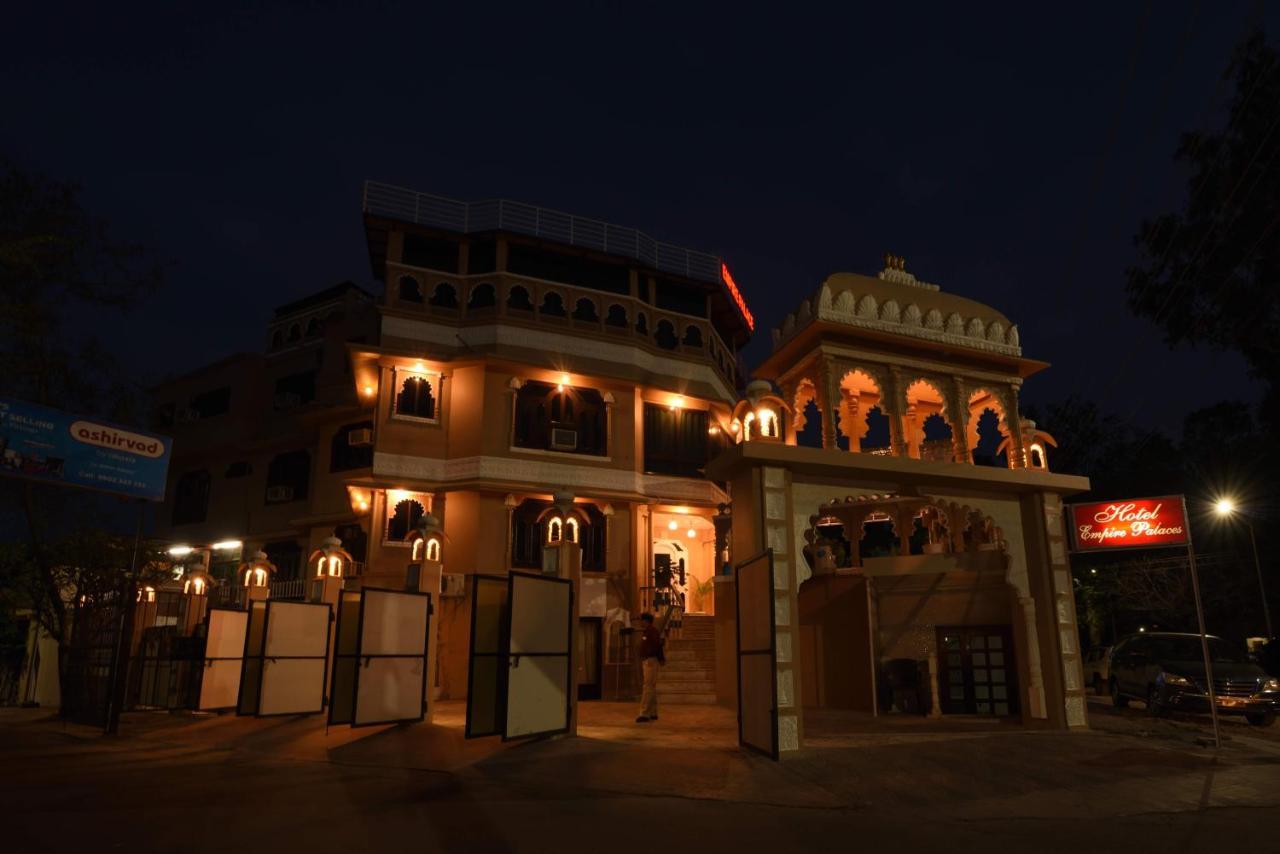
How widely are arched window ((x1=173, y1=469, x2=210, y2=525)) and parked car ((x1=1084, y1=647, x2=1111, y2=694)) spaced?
3131 cm

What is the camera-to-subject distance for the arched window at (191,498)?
32.8 meters

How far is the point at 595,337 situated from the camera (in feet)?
82.9

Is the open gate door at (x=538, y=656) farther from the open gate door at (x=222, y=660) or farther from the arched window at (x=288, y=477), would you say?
the arched window at (x=288, y=477)

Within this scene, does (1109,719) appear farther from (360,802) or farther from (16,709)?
(16,709)

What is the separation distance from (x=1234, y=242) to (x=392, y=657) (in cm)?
2227

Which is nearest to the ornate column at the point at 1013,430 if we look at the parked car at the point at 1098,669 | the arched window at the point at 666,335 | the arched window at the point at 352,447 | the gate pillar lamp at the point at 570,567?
the gate pillar lamp at the point at 570,567

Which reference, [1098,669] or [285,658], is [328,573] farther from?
[1098,669]

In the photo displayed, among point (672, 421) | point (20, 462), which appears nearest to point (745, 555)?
point (20, 462)

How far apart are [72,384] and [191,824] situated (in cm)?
1606

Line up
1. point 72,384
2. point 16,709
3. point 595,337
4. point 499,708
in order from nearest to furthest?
1. point 499,708
2. point 72,384
3. point 16,709
4. point 595,337

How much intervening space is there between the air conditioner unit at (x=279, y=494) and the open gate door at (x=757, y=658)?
23796 millimetres

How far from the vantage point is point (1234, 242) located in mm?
→ 20797

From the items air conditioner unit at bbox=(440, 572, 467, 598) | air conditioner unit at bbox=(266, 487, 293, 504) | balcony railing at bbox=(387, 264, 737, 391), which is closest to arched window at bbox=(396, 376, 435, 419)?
balcony railing at bbox=(387, 264, 737, 391)

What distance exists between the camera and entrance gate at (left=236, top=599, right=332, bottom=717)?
1498cm
